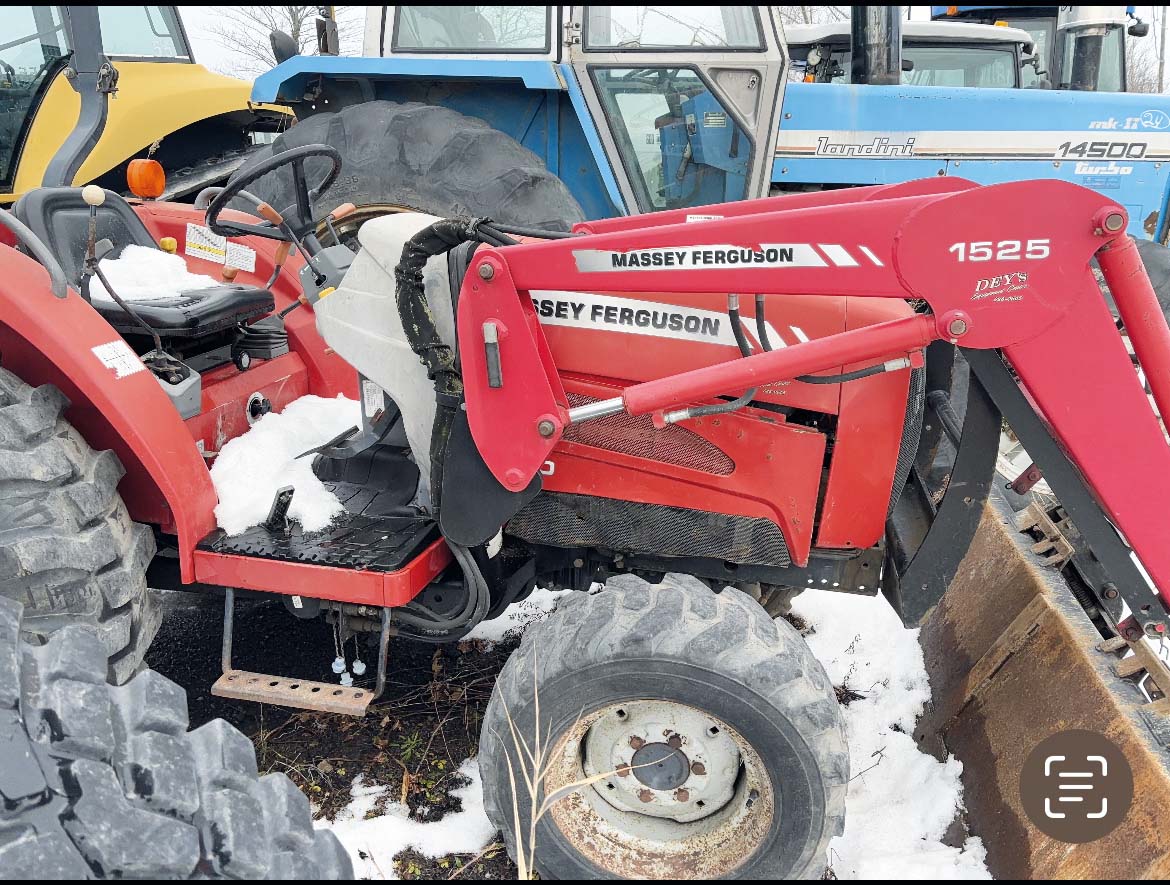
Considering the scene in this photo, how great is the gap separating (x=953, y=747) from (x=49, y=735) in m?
2.01

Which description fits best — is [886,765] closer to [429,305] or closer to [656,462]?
[656,462]

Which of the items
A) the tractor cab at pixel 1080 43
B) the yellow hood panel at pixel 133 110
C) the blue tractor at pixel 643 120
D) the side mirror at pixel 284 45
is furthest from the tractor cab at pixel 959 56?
the yellow hood panel at pixel 133 110

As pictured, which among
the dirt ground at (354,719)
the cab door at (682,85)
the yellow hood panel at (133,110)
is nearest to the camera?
the dirt ground at (354,719)

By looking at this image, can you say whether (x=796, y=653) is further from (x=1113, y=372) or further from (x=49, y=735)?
(x=49, y=735)

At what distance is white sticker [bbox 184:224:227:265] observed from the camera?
9.66 feet

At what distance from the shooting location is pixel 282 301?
123 inches

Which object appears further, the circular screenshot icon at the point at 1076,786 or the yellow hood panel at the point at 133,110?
the yellow hood panel at the point at 133,110

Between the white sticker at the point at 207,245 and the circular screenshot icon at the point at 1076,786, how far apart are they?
271 cm

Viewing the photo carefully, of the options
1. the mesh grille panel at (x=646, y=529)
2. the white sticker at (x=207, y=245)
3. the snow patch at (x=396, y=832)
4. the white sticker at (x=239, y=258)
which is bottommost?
the snow patch at (x=396, y=832)

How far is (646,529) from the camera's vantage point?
2.10m

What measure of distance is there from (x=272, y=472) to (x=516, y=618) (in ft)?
3.36

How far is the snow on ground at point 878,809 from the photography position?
79.3 inches

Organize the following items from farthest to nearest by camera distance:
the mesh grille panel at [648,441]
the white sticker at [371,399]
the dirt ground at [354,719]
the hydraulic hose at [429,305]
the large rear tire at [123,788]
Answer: the white sticker at [371,399] → the dirt ground at [354,719] → the mesh grille panel at [648,441] → the hydraulic hose at [429,305] → the large rear tire at [123,788]

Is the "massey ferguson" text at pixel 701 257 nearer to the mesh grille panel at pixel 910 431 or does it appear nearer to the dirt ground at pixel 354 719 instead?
the mesh grille panel at pixel 910 431
